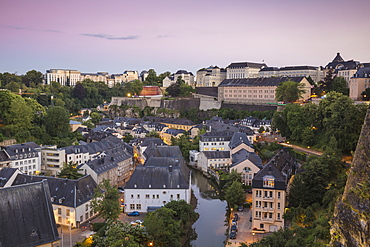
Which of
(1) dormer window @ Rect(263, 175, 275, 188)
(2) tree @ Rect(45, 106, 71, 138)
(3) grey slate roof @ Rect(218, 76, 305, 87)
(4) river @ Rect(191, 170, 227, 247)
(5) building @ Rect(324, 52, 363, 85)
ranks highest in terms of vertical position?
(5) building @ Rect(324, 52, 363, 85)

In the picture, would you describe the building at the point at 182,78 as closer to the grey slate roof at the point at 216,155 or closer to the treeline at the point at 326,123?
the treeline at the point at 326,123

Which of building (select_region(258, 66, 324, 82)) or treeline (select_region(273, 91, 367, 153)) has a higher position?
building (select_region(258, 66, 324, 82))

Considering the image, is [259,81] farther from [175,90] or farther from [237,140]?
[237,140]

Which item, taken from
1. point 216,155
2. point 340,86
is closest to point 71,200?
point 216,155

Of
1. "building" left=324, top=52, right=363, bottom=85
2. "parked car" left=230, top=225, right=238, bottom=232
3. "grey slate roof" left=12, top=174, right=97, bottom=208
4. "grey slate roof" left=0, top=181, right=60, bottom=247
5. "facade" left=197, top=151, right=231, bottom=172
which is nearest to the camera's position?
"grey slate roof" left=0, top=181, right=60, bottom=247

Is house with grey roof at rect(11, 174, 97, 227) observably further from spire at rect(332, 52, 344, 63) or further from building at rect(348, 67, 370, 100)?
spire at rect(332, 52, 344, 63)

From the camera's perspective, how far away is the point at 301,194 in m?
19.1

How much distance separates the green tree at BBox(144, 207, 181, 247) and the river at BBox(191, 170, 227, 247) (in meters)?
2.54

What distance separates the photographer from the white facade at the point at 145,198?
2070 centimetres

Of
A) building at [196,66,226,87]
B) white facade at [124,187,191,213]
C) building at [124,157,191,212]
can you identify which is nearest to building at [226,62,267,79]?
building at [196,66,226,87]

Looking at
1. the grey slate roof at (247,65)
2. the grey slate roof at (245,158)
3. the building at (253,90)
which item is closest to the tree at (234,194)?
the grey slate roof at (245,158)

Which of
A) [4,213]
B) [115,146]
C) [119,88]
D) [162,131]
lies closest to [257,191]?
[4,213]

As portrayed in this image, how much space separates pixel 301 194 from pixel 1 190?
599 inches

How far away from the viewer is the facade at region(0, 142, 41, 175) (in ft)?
85.1
